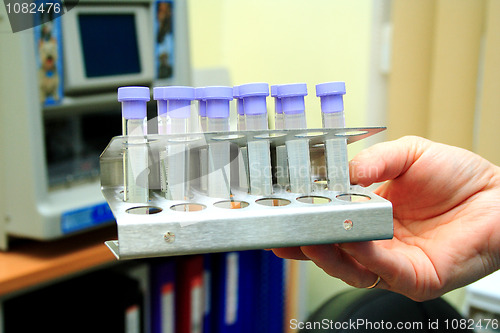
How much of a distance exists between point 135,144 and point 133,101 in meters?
0.04

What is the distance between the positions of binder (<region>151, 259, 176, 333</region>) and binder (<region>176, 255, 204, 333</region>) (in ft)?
0.12

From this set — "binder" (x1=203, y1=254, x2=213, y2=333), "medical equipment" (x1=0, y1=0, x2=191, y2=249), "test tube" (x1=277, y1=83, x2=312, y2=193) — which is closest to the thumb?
"test tube" (x1=277, y1=83, x2=312, y2=193)

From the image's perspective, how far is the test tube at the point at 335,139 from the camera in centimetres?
51

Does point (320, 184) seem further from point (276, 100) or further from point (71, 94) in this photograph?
point (71, 94)

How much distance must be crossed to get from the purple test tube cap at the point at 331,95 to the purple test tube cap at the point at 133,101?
7.3 inches

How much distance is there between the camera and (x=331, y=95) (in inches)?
20.2

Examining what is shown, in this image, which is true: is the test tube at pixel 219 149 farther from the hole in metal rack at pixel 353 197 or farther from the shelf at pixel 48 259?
the shelf at pixel 48 259

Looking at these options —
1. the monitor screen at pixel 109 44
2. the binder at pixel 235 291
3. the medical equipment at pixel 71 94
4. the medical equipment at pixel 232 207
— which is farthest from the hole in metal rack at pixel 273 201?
the binder at pixel 235 291

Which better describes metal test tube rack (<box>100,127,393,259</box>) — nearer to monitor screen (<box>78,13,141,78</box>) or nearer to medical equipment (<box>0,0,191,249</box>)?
medical equipment (<box>0,0,191,249</box>)

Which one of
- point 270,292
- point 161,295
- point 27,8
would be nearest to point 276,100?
point 27,8

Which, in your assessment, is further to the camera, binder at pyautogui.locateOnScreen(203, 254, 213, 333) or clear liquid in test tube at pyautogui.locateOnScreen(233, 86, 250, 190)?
binder at pyautogui.locateOnScreen(203, 254, 213, 333)

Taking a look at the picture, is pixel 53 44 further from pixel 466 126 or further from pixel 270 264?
pixel 466 126

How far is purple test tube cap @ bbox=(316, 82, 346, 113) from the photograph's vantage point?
Result: 507 mm

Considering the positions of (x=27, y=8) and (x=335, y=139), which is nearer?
(x=335, y=139)
